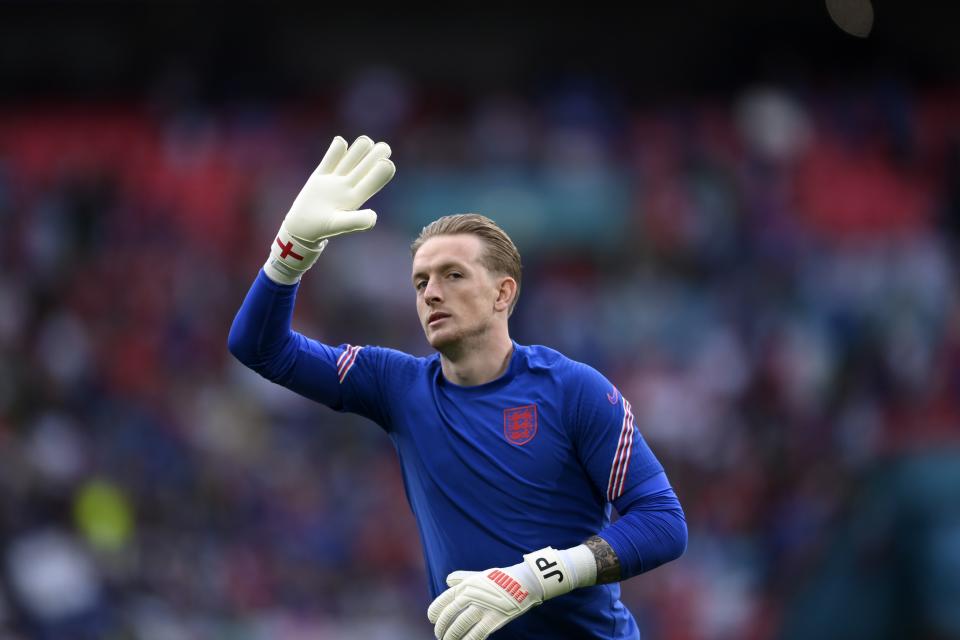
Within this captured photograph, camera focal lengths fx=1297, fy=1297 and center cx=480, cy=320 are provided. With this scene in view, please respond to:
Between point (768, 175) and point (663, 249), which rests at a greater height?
point (768, 175)

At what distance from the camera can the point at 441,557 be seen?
3.80 meters

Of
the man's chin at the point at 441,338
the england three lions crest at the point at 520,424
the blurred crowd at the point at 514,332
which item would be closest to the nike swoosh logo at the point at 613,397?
the england three lions crest at the point at 520,424

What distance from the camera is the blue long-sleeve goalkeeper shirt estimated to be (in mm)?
3613

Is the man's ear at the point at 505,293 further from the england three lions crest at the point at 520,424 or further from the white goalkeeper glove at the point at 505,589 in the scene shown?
the white goalkeeper glove at the point at 505,589

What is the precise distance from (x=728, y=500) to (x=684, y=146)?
489 centimetres

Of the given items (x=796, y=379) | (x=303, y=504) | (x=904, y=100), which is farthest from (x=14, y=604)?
(x=904, y=100)

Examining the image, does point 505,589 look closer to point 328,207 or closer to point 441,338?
point 441,338

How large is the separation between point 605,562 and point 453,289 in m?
0.93

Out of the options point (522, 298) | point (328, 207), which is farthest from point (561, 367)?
point (522, 298)

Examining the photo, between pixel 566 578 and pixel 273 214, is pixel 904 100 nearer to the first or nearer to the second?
pixel 273 214

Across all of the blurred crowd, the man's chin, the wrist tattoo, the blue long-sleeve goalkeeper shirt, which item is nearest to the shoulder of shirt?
the blue long-sleeve goalkeeper shirt

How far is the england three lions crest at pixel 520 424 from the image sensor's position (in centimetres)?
373

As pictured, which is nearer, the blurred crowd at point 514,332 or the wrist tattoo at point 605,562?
the wrist tattoo at point 605,562

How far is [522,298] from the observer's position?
41.1 ft
